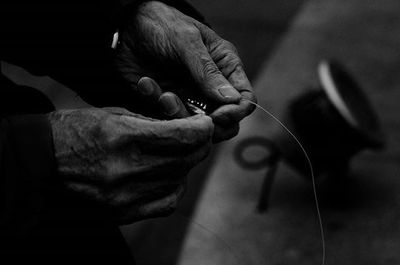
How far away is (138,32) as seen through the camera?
1.67 m

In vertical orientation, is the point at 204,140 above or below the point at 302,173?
above

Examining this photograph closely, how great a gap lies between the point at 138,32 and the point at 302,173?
1.72 metres

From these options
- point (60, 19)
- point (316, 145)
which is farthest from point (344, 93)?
point (60, 19)

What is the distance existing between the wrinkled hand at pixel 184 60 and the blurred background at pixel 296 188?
717 millimetres

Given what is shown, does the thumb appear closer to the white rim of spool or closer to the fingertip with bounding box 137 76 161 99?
the fingertip with bounding box 137 76 161 99

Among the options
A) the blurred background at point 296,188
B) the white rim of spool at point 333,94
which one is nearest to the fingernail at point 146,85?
the blurred background at point 296,188

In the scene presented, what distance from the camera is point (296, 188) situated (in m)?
3.16

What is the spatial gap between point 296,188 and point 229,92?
1.83m

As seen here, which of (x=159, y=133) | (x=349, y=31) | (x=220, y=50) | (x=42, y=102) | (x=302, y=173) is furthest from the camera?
(x=349, y=31)

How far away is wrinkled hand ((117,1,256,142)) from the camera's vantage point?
1.48 meters

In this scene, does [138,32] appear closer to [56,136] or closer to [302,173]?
[56,136]

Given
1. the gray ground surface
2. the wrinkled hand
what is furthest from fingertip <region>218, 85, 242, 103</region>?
the gray ground surface

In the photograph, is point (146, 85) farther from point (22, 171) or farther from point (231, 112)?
point (22, 171)

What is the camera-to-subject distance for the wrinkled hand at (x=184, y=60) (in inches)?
58.2
